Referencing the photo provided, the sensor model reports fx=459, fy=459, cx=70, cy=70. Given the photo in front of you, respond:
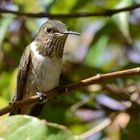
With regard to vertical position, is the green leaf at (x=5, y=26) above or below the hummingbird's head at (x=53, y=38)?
above

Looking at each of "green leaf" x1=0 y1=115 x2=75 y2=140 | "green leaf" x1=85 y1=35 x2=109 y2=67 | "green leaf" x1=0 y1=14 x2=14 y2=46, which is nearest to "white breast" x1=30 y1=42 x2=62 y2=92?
"green leaf" x1=0 y1=14 x2=14 y2=46

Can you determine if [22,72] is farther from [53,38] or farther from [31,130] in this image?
[31,130]

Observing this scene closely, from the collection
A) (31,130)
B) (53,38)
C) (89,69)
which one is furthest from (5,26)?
(31,130)

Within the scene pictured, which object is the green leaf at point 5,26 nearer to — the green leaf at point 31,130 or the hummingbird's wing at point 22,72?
the hummingbird's wing at point 22,72

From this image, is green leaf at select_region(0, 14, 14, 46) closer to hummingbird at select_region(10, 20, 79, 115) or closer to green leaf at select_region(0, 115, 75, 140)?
hummingbird at select_region(10, 20, 79, 115)

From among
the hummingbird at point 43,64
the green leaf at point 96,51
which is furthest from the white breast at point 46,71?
the green leaf at point 96,51

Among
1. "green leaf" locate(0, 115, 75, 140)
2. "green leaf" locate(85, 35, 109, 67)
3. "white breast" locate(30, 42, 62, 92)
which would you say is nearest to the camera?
"green leaf" locate(0, 115, 75, 140)
